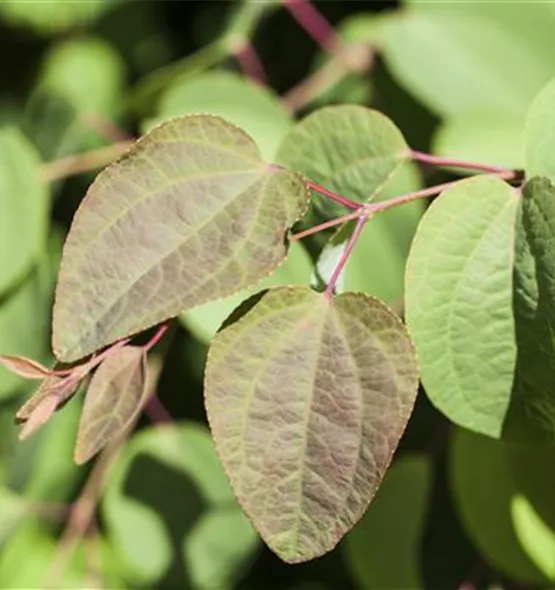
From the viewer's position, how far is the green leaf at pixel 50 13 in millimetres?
1447

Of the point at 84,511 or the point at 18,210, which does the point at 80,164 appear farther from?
the point at 84,511

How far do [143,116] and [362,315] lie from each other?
2.10ft

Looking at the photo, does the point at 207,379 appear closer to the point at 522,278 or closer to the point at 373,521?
the point at 522,278

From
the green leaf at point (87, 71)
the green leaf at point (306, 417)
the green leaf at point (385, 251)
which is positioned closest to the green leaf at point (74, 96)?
the green leaf at point (87, 71)

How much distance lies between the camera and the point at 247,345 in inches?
26.9

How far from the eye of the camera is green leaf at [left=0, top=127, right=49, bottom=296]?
106 centimetres

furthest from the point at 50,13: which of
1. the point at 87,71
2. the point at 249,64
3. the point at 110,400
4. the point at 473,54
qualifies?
the point at 110,400

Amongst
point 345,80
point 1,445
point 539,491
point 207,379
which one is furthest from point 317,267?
point 1,445

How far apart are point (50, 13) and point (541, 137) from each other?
34.0 inches

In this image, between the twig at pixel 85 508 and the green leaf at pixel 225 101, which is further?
A: the twig at pixel 85 508

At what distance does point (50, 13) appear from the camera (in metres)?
1.45

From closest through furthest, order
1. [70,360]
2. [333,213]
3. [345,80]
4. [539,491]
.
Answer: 1. [70,360]
2. [333,213]
3. [539,491]
4. [345,80]

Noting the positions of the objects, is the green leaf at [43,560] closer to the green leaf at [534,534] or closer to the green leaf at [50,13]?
the green leaf at [534,534]

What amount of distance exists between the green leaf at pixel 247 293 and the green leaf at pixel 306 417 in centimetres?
17
